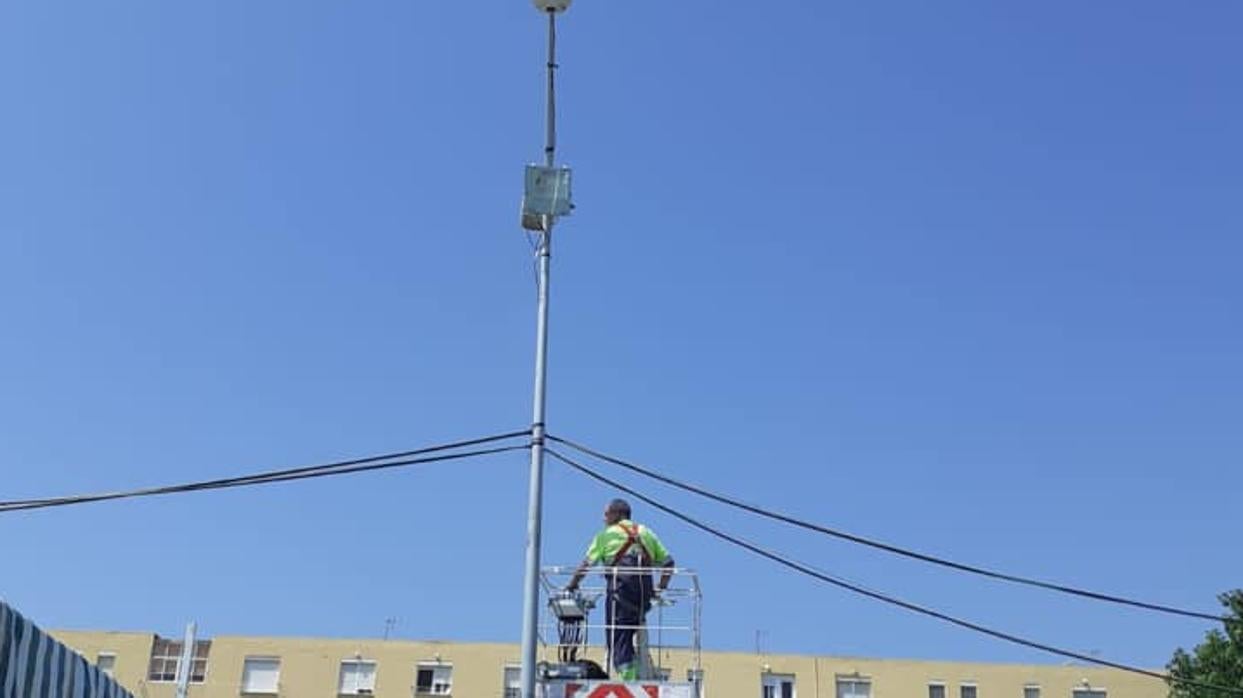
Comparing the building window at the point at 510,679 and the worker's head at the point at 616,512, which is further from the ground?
the building window at the point at 510,679

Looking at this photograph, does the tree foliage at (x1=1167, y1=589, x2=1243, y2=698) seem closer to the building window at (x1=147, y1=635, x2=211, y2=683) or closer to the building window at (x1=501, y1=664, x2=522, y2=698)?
the building window at (x1=501, y1=664, x2=522, y2=698)

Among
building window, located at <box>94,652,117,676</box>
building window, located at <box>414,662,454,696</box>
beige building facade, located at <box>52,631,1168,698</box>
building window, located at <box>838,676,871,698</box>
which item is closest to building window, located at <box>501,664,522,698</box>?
beige building facade, located at <box>52,631,1168,698</box>

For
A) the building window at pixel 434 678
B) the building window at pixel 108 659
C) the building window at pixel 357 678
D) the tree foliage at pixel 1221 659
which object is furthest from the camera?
the building window at pixel 108 659

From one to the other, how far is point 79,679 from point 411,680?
49823 mm

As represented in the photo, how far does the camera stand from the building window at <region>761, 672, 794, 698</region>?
5972 cm

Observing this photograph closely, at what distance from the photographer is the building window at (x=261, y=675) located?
59625 millimetres

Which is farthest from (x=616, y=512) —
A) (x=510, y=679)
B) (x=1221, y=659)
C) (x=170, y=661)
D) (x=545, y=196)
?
(x=170, y=661)

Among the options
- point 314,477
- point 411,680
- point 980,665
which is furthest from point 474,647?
point 314,477

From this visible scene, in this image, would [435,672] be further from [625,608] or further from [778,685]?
[625,608]

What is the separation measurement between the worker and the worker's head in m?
0.06

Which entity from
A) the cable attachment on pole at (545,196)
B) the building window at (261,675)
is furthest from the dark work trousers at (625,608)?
the building window at (261,675)

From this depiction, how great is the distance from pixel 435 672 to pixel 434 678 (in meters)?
0.26

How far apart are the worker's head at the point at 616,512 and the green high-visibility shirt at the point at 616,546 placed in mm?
178

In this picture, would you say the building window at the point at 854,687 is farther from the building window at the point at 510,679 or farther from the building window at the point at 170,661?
the building window at the point at 170,661
